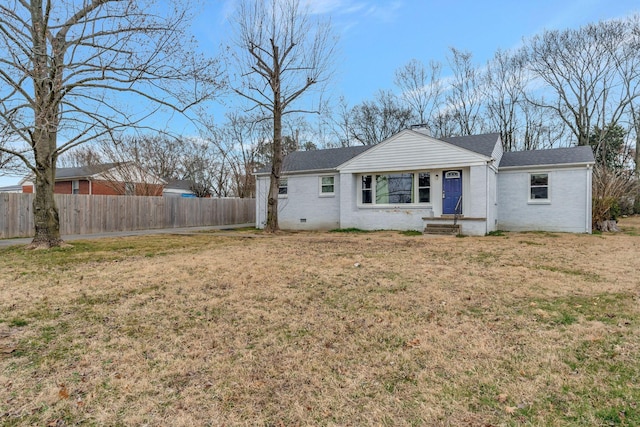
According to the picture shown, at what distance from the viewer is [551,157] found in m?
15.3

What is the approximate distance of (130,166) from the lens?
24.0 meters

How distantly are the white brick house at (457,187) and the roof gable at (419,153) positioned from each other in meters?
0.04

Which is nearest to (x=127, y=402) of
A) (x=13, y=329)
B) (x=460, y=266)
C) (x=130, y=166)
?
(x=13, y=329)

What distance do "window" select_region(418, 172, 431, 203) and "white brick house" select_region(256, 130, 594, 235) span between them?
43 millimetres

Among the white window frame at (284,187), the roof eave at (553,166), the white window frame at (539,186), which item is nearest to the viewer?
the roof eave at (553,166)

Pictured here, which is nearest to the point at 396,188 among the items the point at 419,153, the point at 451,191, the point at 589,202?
the point at 419,153

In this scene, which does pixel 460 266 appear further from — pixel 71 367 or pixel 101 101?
pixel 101 101

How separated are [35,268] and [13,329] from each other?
13.5 ft

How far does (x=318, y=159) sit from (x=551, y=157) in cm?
1086

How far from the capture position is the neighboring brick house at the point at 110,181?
2405cm

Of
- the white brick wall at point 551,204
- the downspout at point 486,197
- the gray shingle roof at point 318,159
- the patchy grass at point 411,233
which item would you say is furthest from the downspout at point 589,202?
the gray shingle roof at point 318,159

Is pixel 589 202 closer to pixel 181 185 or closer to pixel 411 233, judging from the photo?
pixel 411 233

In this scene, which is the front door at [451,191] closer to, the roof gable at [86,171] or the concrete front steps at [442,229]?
the concrete front steps at [442,229]

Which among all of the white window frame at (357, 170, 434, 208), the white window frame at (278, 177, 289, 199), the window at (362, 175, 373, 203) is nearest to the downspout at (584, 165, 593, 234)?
the white window frame at (357, 170, 434, 208)
